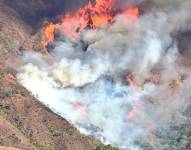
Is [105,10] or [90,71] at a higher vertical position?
[105,10]

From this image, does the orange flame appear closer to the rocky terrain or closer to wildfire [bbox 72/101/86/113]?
the rocky terrain

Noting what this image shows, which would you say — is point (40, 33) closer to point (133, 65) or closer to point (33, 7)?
point (33, 7)

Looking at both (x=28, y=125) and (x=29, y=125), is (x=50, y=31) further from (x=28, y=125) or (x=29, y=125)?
(x=28, y=125)

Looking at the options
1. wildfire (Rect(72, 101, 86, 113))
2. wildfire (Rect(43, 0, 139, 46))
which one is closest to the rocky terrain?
wildfire (Rect(72, 101, 86, 113))

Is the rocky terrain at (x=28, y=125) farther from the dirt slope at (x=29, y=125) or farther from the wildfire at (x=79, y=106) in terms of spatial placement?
the wildfire at (x=79, y=106)

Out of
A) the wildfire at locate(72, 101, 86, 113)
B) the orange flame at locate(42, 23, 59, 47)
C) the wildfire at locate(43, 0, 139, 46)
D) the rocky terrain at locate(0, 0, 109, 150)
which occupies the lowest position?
the rocky terrain at locate(0, 0, 109, 150)

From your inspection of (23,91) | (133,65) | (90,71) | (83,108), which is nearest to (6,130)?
(23,91)
